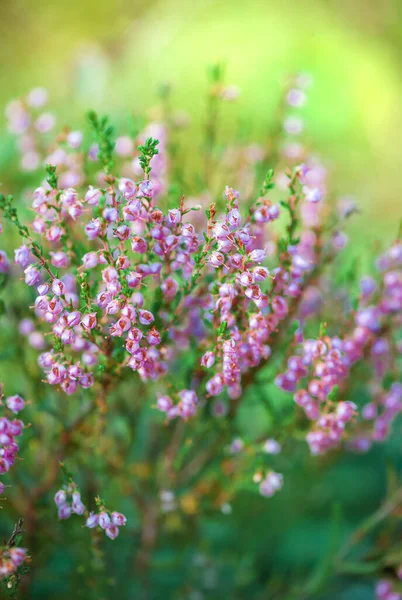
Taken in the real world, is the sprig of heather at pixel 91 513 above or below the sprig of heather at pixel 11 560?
above

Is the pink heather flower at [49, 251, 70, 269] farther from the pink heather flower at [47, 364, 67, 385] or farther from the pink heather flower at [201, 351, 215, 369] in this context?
the pink heather flower at [201, 351, 215, 369]

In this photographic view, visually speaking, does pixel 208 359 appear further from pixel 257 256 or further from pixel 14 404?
pixel 14 404

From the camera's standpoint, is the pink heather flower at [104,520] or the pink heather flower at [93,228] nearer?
the pink heather flower at [93,228]

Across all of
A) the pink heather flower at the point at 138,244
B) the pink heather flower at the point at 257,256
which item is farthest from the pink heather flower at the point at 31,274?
the pink heather flower at the point at 257,256

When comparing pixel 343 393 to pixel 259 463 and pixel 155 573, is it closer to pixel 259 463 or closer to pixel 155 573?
pixel 259 463

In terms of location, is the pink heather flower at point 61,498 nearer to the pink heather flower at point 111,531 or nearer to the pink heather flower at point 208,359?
the pink heather flower at point 111,531

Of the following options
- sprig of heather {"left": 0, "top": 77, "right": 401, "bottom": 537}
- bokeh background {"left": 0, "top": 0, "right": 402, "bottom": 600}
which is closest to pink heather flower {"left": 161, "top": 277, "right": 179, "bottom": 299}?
sprig of heather {"left": 0, "top": 77, "right": 401, "bottom": 537}
